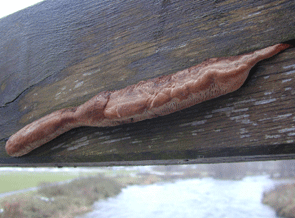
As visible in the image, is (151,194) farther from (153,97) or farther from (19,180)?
(153,97)

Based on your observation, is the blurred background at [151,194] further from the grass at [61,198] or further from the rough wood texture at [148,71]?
the rough wood texture at [148,71]

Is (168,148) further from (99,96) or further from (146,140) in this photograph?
(99,96)

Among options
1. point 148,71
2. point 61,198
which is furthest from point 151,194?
point 148,71

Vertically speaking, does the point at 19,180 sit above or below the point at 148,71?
below

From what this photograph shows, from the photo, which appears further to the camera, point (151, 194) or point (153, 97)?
point (151, 194)

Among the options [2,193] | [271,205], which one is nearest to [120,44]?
[2,193]

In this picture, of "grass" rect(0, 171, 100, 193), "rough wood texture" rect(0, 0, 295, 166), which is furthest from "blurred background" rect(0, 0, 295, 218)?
"rough wood texture" rect(0, 0, 295, 166)

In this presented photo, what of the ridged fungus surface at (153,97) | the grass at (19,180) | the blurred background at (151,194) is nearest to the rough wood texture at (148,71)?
the ridged fungus surface at (153,97)

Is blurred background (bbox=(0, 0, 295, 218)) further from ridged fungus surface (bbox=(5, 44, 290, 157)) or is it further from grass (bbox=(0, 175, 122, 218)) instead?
ridged fungus surface (bbox=(5, 44, 290, 157))

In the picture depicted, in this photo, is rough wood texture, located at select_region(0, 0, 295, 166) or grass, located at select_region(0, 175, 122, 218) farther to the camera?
grass, located at select_region(0, 175, 122, 218)
